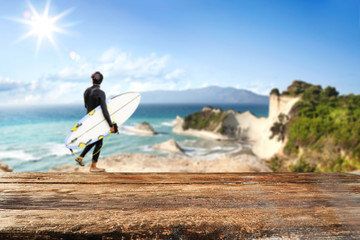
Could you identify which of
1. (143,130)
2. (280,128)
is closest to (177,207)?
(280,128)

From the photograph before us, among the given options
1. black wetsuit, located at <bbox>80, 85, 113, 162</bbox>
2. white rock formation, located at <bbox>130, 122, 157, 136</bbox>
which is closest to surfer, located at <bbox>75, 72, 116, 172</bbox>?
black wetsuit, located at <bbox>80, 85, 113, 162</bbox>

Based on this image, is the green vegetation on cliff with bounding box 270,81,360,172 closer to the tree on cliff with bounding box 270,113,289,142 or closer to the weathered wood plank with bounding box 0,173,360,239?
the tree on cliff with bounding box 270,113,289,142

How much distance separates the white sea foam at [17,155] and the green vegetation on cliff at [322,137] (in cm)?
2942

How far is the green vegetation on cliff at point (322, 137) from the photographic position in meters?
17.4

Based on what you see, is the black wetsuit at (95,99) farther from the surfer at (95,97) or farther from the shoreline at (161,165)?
the shoreline at (161,165)

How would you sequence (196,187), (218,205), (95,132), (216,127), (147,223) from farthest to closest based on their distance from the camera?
(216,127) → (95,132) → (196,187) → (218,205) → (147,223)

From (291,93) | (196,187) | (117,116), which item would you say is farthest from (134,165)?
(291,93)

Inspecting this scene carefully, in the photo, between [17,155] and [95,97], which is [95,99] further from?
[17,155]

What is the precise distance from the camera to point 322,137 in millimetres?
21109

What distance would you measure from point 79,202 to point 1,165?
33.0 feet

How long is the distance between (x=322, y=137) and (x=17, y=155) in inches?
1489

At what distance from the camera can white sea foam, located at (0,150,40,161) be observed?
27.3 metres

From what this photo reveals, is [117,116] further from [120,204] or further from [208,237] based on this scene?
[208,237]

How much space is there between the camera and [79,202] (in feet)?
5.92
